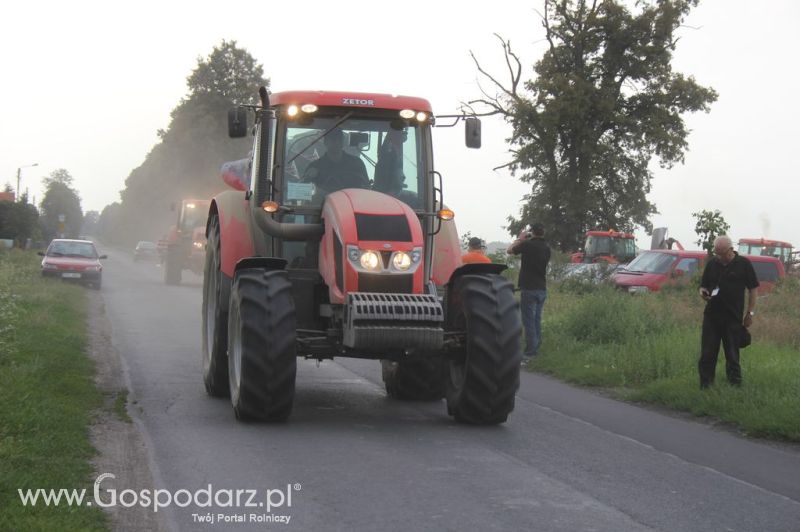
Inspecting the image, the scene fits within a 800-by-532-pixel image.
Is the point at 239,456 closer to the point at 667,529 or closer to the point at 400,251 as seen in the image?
the point at 400,251

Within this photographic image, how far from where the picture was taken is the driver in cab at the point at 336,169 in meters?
10.6

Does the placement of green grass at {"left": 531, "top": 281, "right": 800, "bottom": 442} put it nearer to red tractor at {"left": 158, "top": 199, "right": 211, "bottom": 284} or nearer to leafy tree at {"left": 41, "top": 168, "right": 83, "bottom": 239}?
red tractor at {"left": 158, "top": 199, "right": 211, "bottom": 284}

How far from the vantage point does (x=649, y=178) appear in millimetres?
52562

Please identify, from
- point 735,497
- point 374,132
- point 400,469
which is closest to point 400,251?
point 374,132

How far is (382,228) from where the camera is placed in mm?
9656

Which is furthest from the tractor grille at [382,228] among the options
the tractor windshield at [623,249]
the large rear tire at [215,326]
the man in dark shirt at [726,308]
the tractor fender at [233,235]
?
the tractor windshield at [623,249]

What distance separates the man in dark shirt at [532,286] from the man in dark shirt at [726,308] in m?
4.18

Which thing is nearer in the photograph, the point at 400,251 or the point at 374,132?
the point at 400,251

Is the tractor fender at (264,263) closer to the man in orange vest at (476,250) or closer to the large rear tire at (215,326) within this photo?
the large rear tire at (215,326)

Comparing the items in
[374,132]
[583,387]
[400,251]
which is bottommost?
[583,387]

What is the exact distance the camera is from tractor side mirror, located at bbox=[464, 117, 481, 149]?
35.4ft

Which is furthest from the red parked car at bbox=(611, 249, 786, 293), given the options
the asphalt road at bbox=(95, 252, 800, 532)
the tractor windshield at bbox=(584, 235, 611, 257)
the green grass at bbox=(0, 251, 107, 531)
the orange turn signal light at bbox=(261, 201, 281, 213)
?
the tractor windshield at bbox=(584, 235, 611, 257)

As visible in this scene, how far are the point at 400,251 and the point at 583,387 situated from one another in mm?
5347

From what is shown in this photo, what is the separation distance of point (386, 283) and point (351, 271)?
1.10ft
